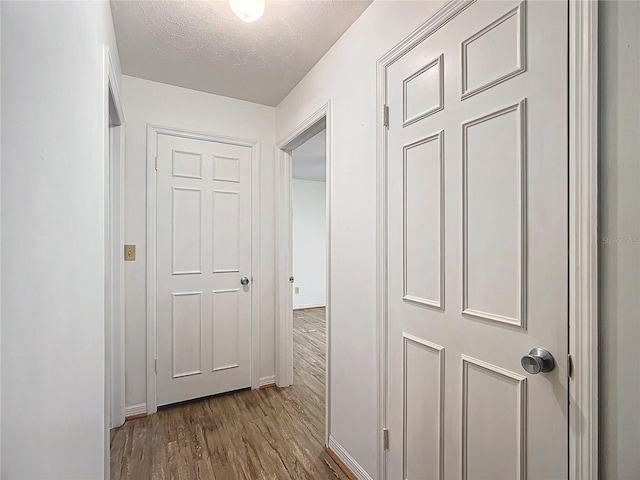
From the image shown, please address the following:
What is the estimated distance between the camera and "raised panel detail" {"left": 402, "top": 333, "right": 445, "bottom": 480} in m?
1.22

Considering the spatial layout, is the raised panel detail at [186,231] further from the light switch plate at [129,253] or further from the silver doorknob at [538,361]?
the silver doorknob at [538,361]

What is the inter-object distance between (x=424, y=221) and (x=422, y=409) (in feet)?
Result: 2.50

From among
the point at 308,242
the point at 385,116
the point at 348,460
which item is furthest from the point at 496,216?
the point at 308,242

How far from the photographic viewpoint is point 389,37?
1.46 m

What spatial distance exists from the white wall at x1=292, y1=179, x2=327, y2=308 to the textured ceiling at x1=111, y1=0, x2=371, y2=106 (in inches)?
140

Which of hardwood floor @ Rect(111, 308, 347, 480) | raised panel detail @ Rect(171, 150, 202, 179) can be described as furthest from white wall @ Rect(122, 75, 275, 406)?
hardwood floor @ Rect(111, 308, 347, 480)

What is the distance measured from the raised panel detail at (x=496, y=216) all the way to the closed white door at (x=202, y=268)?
6.49ft

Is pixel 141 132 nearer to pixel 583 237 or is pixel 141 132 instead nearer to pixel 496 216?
pixel 496 216

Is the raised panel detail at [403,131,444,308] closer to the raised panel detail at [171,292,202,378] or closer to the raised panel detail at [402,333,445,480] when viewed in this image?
the raised panel detail at [402,333,445,480]

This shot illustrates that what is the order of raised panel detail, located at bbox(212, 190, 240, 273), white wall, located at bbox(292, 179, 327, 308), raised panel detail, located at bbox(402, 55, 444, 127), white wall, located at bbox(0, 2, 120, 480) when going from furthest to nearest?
1. white wall, located at bbox(292, 179, 327, 308)
2. raised panel detail, located at bbox(212, 190, 240, 273)
3. raised panel detail, located at bbox(402, 55, 444, 127)
4. white wall, located at bbox(0, 2, 120, 480)

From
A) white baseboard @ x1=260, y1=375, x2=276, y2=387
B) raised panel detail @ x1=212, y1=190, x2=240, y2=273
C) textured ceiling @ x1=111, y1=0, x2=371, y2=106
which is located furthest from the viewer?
white baseboard @ x1=260, y1=375, x2=276, y2=387

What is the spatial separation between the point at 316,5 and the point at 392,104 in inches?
25.8

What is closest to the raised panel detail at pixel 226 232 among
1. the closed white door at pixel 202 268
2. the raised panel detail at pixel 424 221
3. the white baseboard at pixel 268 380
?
the closed white door at pixel 202 268

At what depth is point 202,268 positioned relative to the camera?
2.55 meters
